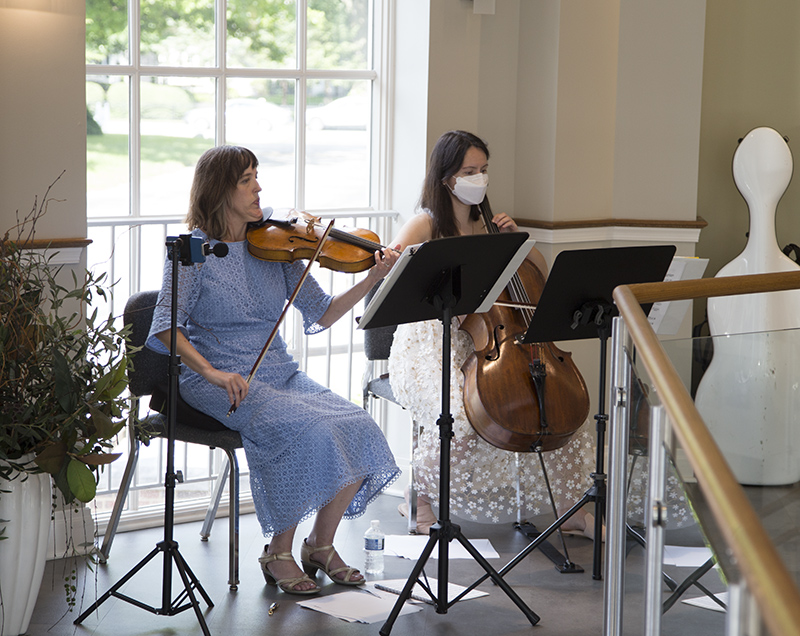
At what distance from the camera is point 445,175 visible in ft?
10.7

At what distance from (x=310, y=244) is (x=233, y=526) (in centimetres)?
82

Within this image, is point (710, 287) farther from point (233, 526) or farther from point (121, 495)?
point (121, 495)

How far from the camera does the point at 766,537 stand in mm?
839

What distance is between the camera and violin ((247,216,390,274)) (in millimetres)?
2773

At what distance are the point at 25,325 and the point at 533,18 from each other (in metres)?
2.36

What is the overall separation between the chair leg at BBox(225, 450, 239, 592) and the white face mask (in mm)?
1095

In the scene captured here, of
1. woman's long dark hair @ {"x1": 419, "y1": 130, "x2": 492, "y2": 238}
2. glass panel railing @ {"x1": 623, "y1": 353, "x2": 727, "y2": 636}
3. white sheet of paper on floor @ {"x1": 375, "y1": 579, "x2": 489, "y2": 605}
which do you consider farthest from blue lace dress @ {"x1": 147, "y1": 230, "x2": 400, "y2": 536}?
glass panel railing @ {"x1": 623, "y1": 353, "x2": 727, "y2": 636}

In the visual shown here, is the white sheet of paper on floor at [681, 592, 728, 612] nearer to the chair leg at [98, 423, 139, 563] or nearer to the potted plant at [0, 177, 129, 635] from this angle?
the potted plant at [0, 177, 129, 635]

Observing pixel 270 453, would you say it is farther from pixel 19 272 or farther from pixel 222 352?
pixel 19 272

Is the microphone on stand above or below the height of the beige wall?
below

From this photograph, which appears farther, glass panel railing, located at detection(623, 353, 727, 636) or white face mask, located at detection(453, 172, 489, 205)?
white face mask, located at detection(453, 172, 489, 205)

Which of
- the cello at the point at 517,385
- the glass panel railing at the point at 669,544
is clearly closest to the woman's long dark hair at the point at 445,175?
the cello at the point at 517,385

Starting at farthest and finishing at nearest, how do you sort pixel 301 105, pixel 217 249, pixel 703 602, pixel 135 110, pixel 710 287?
pixel 301 105 → pixel 135 110 → pixel 217 249 → pixel 710 287 → pixel 703 602

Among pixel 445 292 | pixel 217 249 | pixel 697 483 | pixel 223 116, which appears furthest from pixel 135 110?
pixel 697 483
